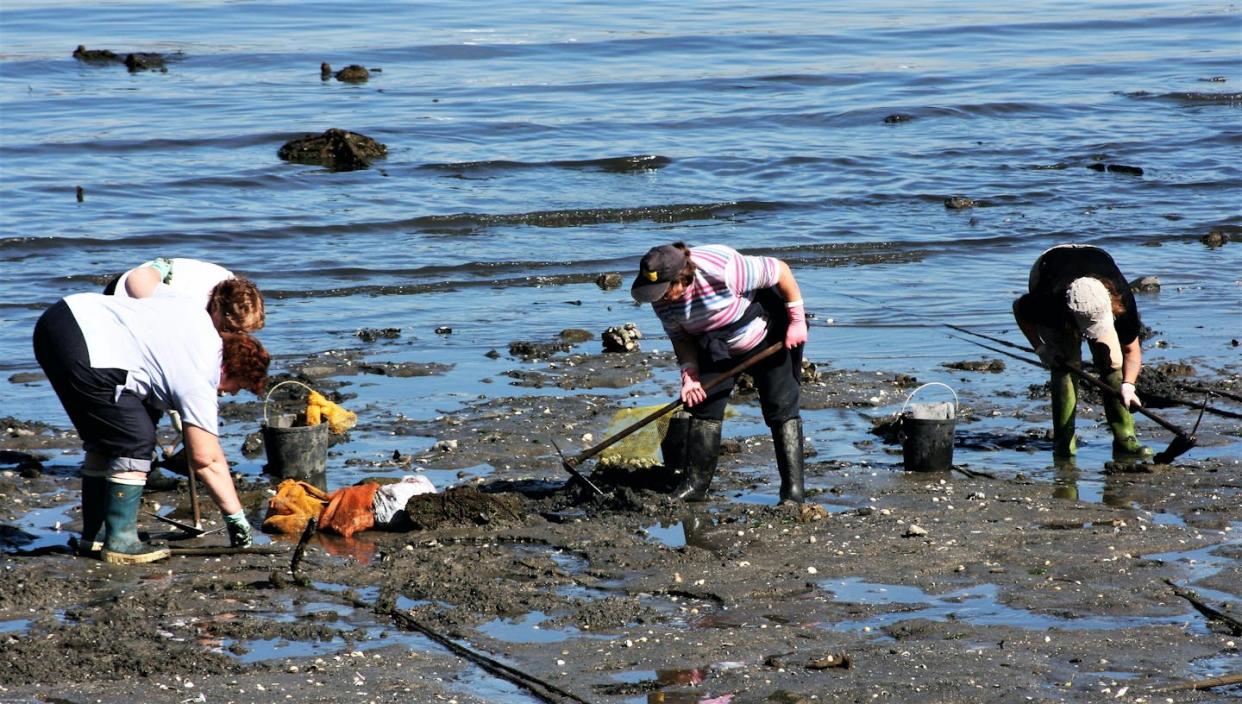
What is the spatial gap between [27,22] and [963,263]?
83.8 feet

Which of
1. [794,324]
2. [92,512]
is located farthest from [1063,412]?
[92,512]

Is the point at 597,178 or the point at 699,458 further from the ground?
the point at 699,458

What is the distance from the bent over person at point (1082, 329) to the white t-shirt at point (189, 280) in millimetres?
4394

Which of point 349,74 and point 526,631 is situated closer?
point 526,631

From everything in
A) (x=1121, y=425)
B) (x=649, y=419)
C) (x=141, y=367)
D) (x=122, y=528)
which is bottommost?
(x=122, y=528)

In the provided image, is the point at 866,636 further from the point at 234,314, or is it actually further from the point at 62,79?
the point at 62,79

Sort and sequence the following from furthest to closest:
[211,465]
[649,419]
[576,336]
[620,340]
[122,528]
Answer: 1. [576,336]
2. [620,340]
3. [649,419]
4. [122,528]
5. [211,465]

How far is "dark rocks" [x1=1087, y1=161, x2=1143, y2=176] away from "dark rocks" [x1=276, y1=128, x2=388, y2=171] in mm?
9179

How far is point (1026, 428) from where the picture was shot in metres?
9.51

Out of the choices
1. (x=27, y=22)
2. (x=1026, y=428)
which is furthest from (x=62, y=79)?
(x=1026, y=428)

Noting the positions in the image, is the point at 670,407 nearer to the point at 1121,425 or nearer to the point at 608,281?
the point at 1121,425

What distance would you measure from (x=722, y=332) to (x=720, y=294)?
245 mm

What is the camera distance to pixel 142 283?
676 cm

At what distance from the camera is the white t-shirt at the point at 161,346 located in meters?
6.52
